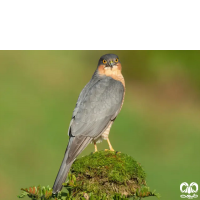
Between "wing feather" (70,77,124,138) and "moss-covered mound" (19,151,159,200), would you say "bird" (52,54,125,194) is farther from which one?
"moss-covered mound" (19,151,159,200)

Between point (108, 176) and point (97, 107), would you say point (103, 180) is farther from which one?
point (97, 107)

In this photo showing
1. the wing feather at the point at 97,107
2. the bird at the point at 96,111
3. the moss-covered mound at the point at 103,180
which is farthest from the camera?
the wing feather at the point at 97,107

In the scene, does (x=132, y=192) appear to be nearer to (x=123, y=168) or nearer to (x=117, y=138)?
(x=123, y=168)

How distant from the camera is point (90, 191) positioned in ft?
15.3

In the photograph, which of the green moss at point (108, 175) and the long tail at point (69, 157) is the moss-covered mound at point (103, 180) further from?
the long tail at point (69, 157)

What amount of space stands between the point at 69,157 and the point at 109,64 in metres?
2.13

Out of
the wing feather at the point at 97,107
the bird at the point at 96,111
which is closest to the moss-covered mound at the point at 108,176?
the bird at the point at 96,111

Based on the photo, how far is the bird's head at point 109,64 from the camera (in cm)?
668

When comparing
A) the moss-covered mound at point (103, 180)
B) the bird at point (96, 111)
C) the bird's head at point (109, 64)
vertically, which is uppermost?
the bird's head at point (109, 64)


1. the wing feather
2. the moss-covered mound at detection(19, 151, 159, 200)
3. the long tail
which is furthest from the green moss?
the wing feather

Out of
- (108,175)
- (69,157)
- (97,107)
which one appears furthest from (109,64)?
(108,175)

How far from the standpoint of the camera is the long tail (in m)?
5.05

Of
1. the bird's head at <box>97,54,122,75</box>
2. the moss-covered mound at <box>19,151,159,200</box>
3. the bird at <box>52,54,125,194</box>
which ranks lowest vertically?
the moss-covered mound at <box>19,151,159,200</box>

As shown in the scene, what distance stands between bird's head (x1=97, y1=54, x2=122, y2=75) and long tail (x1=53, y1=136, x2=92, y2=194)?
1.57m
